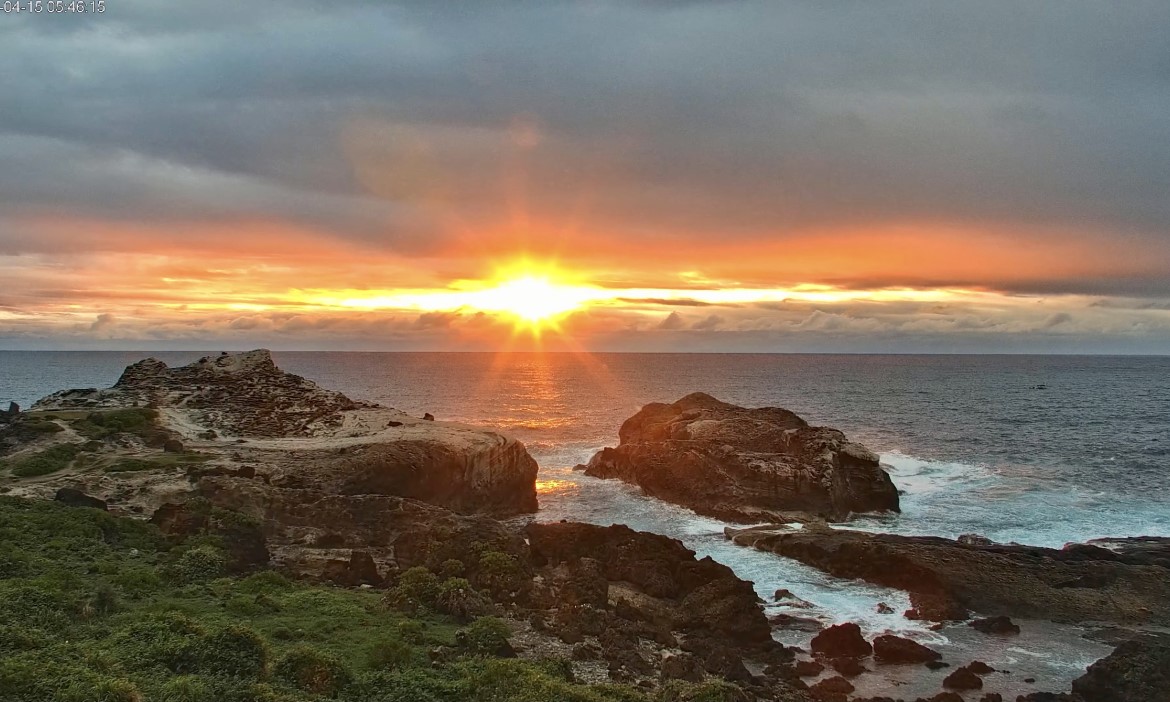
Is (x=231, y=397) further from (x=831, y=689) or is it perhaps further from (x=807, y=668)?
(x=831, y=689)

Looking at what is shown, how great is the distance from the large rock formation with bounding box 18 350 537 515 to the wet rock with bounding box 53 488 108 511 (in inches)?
37.8

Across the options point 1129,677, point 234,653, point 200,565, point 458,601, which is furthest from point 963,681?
point 200,565

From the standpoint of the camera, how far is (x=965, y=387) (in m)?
185

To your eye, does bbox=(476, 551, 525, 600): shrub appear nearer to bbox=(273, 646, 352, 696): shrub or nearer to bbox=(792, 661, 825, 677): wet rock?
bbox=(273, 646, 352, 696): shrub

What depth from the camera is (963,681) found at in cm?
2367

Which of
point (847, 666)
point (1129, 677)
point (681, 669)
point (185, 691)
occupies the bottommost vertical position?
point (847, 666)

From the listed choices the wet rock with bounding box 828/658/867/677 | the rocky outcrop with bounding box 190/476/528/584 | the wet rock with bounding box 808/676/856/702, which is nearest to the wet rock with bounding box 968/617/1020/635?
the wet rock with bounding box 828/658/867/677

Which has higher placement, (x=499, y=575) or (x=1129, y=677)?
(x=499, y=575)

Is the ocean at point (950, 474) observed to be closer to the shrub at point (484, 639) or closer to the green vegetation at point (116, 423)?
the shrub at point (484, 639)

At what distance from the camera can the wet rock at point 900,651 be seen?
25562mm

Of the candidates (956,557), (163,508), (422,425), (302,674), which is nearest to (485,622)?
(302,674)

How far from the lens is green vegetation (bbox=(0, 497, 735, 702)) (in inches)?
625

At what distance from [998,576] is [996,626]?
5150 mm

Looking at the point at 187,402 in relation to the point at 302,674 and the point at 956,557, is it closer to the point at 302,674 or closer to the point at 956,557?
the point at 302,674
